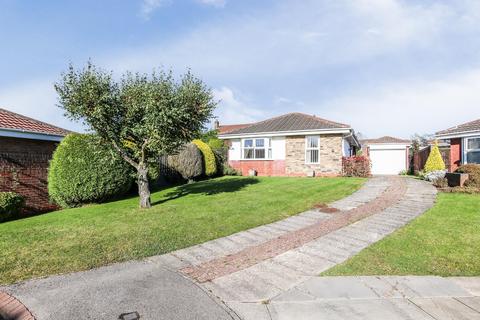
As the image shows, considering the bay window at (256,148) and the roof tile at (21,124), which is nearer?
the roof tile at (21,124)

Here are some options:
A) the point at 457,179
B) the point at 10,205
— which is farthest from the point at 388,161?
the point at 10,205

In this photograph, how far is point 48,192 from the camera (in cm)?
1093

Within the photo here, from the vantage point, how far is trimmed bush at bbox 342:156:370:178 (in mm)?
18312

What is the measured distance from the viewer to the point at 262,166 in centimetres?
2159

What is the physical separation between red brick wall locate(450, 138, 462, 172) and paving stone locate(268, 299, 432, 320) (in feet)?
53.1

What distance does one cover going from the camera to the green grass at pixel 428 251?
16.0 ft

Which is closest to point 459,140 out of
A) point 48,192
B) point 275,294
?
point 275,294

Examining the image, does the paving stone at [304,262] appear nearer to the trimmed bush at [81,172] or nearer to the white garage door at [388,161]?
the trimmed bush at [81,172]

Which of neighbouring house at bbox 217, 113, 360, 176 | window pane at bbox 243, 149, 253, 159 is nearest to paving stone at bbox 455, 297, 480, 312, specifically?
neighbouring house at bbox 217, 113, 360, 176

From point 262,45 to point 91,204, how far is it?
10761 millimetres

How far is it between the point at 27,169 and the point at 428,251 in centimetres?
1259

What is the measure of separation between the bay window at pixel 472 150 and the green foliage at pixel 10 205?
20.9 m

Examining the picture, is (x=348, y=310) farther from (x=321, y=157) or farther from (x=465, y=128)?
(x=465, y=128)

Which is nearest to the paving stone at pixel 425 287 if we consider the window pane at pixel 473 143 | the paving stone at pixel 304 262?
the paving stone at pixel 304 262
